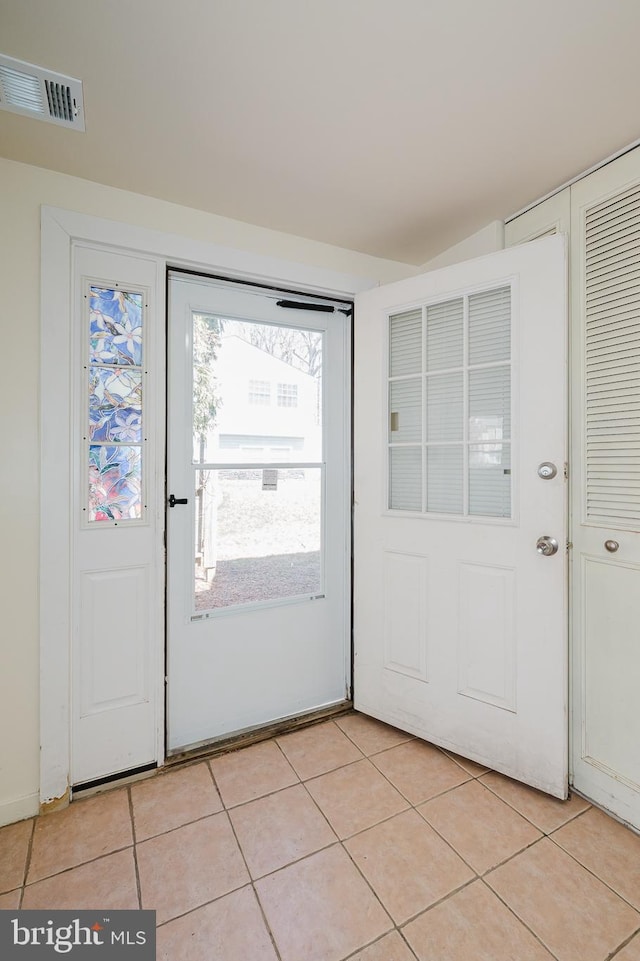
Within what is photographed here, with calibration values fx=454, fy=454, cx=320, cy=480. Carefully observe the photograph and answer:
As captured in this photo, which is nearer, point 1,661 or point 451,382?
point 1,661

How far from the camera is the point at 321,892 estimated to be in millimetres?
1356

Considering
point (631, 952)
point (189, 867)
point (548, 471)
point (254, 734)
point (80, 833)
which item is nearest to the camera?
point (631, 952)

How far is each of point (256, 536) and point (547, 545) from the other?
1262mm

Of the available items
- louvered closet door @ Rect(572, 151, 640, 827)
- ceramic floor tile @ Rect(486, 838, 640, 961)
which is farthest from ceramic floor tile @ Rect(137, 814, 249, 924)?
louvered closet door @ Rect(572, 151, 640, 827)

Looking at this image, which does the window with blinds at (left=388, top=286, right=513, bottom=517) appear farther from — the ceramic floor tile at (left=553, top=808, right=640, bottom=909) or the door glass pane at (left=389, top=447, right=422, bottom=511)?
the ceramic floor tile at (left=553, top=808, right=640, bottom=909)

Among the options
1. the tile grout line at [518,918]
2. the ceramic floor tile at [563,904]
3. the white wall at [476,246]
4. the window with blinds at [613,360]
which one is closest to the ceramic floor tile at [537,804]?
the ceramic floor tile at [563,904]

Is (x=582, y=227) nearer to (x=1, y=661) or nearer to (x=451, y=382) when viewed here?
(x=451, y=382)

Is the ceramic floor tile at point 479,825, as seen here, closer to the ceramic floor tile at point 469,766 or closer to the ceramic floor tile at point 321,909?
the ceramic floor tile at point 469,766

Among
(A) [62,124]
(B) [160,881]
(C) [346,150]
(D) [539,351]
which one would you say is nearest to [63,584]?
(B) [160,881]

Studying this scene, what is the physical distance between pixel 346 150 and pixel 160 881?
2.45m

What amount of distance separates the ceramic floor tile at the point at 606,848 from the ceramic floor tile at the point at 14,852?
5.71ft

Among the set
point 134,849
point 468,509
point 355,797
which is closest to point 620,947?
point 355,797

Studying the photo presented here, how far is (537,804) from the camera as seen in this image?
169 cm

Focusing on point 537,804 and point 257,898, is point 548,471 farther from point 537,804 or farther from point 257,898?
point 257,898
